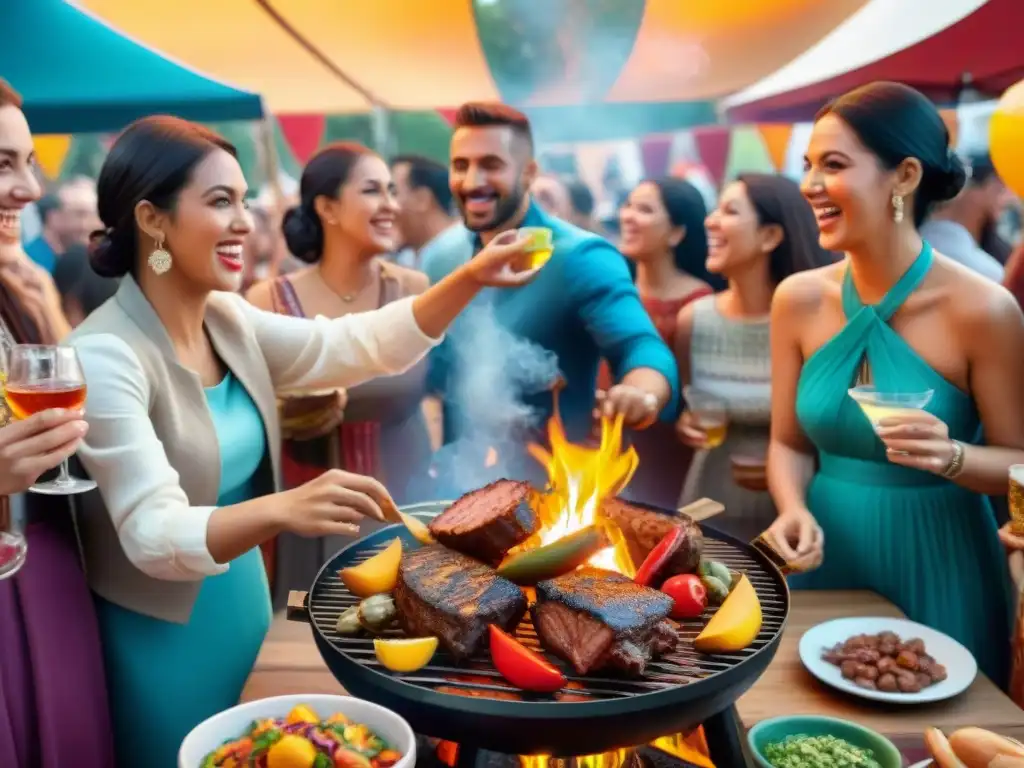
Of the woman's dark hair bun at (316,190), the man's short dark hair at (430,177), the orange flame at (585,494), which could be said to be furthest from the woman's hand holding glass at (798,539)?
the man's short dark hair at (430,177)

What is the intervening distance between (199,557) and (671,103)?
8241 millimetres

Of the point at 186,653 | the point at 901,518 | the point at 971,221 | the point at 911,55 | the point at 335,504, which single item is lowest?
the point at 186,653

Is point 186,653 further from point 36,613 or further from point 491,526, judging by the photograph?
point 491,526

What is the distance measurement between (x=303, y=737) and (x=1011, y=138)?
303cm

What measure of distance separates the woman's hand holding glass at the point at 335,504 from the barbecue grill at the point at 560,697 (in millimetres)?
179

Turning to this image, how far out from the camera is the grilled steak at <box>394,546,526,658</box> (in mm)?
1763

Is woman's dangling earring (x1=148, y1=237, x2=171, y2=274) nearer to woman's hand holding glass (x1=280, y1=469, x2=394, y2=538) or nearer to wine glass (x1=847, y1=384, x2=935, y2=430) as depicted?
woman's hand holding glass (x1=280, y1=469, x2=394, y2=538)

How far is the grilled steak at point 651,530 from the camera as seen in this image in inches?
80.8

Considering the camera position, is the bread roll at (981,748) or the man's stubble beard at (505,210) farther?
the man's stubble beard at (505,210)

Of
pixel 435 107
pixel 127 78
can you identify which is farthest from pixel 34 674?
pixel 435 107

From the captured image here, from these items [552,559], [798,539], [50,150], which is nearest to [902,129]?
[798,539]

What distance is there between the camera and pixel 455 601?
5.89 feet

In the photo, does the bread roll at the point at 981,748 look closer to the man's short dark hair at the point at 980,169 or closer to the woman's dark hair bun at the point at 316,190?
the woman's dark hair bun at the point at 316,190

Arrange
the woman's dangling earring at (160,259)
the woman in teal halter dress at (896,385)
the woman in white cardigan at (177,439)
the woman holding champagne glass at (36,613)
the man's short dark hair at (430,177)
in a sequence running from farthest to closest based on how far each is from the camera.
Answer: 1. the man's short dark hair at (430,177)
2. the woman in teal halter dress at (896,385)
3. the woman's dangling earring at (160,259)
4. the woman holding champagne glass at (36,613)
5. the woman in white cardigan at (177,439)
